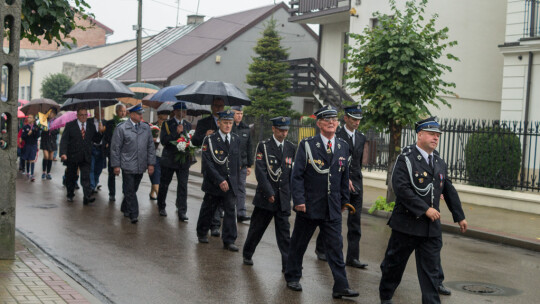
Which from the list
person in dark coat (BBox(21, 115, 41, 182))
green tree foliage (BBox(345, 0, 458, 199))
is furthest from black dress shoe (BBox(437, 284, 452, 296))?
person in dark coat (BBox(21, 115, 41, 182))

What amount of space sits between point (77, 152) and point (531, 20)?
12.6 m

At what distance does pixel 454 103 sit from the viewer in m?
23.4

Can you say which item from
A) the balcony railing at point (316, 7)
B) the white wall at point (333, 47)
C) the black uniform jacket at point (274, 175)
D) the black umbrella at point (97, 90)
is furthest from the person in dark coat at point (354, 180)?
the white wall at point (333, 47)

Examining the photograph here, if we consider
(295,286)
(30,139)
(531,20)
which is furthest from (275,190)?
(531,20)

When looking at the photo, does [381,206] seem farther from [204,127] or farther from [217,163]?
[217,163]

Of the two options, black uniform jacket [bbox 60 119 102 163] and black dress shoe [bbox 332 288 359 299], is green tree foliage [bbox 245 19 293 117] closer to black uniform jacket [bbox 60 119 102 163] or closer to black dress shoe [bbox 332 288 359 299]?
black uniform jacket [bbox 60 119 102 163]

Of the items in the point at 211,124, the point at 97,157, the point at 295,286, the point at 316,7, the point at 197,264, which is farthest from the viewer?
the point at 316,7

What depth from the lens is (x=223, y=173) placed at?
913 cm

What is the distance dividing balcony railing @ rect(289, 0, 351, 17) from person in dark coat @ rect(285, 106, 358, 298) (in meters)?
19.9

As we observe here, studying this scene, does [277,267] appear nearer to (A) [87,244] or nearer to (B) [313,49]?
(A) [87,244]

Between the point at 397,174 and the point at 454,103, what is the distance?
18012 mm

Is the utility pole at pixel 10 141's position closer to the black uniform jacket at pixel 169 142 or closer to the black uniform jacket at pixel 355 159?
the black uniform jacket at pixel 355 159

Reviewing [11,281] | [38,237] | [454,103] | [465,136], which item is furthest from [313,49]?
[11,281]

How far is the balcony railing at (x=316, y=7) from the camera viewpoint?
26.5 m
